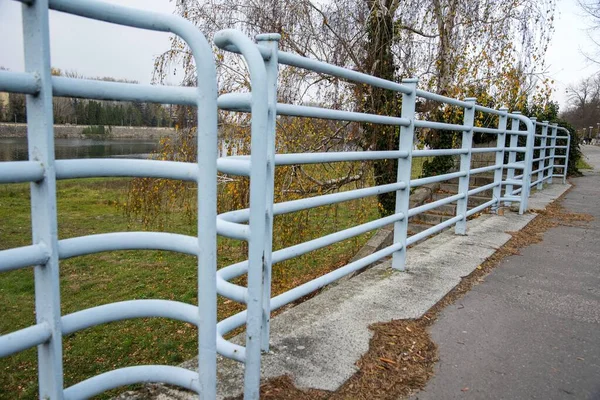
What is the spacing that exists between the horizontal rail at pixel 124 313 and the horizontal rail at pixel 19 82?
637 millimetres

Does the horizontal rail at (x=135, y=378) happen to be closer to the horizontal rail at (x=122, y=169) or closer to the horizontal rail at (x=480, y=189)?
the horizontal rail at (x=122, y=169)

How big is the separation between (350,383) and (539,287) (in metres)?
2.38

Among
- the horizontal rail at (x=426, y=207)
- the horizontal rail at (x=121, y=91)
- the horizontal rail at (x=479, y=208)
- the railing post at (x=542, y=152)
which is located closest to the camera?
the horizontal rail at (x=121, y=91)

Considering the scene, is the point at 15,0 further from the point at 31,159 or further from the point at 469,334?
the point at 469,334

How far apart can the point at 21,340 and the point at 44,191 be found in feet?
Result: 1.26

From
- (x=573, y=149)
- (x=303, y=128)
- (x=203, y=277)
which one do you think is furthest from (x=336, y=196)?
(x=573, y=149)

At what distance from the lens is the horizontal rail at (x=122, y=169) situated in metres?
1.31

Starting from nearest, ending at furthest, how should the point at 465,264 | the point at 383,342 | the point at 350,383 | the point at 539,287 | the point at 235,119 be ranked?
the point at 350,383 → the point at 383,342 → the point at 539,287 → the point at 465,264 → the point at 235,119

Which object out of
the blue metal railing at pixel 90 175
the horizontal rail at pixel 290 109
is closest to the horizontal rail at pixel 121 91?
the blue metal railing at pixel 90 175

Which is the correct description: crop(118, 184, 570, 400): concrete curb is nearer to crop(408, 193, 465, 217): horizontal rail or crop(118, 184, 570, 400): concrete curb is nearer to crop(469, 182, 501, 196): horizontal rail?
crop(408, 193, 465, 217): horizontal rail

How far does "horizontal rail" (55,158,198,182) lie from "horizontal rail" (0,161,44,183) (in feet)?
0.27

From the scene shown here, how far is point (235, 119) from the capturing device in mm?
6801

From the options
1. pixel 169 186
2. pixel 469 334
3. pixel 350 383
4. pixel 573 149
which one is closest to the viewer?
pixel 350 383

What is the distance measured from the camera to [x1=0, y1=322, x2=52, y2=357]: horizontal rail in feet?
3.95
